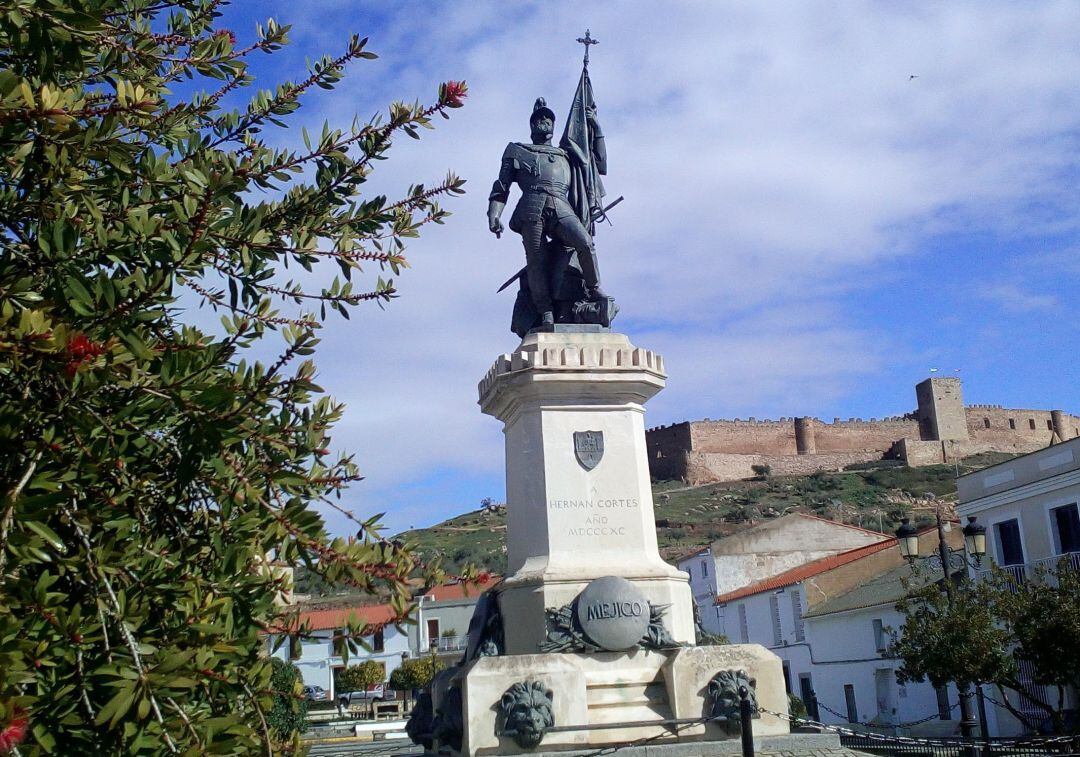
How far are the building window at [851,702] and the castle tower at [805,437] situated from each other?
77416 millimetres

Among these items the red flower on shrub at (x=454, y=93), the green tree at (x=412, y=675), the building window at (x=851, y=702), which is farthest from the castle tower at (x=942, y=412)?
the red flower on shrub at (x=454, y=93)

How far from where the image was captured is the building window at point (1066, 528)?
87.6 feet

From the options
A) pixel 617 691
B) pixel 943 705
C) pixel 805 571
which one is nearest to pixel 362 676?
pixel 805 571

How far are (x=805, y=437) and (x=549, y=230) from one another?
106m

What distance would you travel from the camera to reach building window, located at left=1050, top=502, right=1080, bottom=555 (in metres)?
26.7

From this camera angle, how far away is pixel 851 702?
1394 inches

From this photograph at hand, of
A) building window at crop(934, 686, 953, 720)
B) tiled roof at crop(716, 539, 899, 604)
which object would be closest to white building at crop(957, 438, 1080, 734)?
building window at crop(934, 686, 953, 720)

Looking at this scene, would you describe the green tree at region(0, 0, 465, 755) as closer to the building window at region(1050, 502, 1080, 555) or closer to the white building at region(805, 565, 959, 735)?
the building window at region(1050, 502, 1080, 555)

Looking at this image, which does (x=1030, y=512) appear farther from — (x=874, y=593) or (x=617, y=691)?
(x=617, y=691)

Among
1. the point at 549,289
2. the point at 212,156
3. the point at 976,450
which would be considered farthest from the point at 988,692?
the point at 976,450

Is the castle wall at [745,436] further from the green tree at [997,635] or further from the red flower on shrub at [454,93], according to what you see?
the red flower on shrub at [454,93]

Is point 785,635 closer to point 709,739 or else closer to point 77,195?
point 709,739

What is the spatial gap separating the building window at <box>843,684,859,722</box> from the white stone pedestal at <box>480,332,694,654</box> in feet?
95.4

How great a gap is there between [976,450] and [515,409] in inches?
4259
